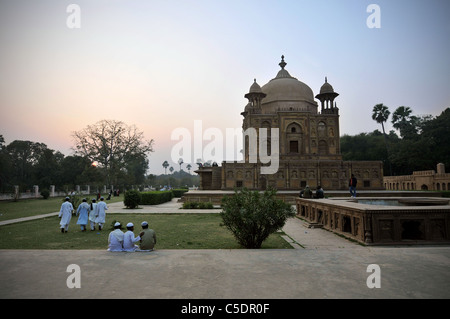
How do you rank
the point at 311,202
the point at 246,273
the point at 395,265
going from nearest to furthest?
the point at 246,273, the point at 395,265, the point at 311,202

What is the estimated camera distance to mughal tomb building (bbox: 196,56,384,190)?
35625mm

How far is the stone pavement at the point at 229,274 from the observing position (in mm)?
4152

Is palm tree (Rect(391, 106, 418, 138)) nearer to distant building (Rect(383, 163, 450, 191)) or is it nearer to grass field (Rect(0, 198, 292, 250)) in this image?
distant building (Rect(383, 163, 450, 191))

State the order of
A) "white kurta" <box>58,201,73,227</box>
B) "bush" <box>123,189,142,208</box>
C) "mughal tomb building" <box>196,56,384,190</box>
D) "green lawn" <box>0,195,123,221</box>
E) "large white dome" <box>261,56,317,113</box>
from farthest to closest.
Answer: "large white dome" <box>261,56,317,113</box> < "mughal tomb building" <box>196,56,384,190</box> < "bush" <box>123,189,142,208</box> < "green lawn" <box>0,195,123,221</box> < "white kurta" <box>58,201,73,227</box>

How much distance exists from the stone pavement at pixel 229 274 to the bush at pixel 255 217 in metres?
1.05

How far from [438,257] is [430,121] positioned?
179 feet

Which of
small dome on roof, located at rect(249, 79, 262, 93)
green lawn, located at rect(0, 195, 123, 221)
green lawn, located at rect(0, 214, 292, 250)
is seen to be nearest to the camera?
green lawn, located at rect(0, 214, 292, 250)

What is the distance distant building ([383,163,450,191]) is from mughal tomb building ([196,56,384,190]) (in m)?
12.0

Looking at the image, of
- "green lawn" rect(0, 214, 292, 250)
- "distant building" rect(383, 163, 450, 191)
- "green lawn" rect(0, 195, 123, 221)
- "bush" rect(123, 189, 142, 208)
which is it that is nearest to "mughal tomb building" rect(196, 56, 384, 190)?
"distant building" rect(383, 163, 450, 191)

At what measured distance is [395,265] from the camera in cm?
553

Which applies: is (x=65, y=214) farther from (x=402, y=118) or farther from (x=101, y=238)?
(x=402, y=118)

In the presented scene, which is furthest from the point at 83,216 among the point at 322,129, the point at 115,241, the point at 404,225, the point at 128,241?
the point at 322,129
